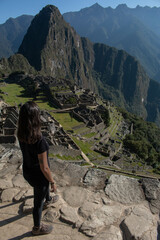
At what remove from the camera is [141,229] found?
3.52 m

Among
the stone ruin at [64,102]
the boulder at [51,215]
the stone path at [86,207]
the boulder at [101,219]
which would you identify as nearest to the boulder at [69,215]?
the stone path at [86,207]

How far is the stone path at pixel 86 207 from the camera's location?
11.5 feet

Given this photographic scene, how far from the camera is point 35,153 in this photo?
321cm

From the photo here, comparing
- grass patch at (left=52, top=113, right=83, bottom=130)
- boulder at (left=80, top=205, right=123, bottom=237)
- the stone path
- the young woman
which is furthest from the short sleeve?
grass patch at (left=52, top=113, right=83, bottom=130)

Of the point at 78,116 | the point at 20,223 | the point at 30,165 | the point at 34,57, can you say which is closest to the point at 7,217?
the point at 20,223

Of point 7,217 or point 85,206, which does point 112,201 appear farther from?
point 7,217

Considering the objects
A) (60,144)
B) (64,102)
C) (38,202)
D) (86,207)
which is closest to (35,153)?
(38,202)

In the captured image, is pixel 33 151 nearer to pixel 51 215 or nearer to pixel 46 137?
pixel 51 215

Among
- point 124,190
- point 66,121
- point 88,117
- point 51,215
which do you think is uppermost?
point 124,190

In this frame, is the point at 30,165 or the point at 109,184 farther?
the point at 109,184

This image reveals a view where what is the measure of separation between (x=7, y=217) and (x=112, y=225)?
2.15 meters

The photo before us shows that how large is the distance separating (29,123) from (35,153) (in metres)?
0.55

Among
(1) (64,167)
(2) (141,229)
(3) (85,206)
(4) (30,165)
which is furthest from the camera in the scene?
(1) (64,167)

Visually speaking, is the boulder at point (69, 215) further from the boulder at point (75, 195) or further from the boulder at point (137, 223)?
the boulder at point (137, 223)
